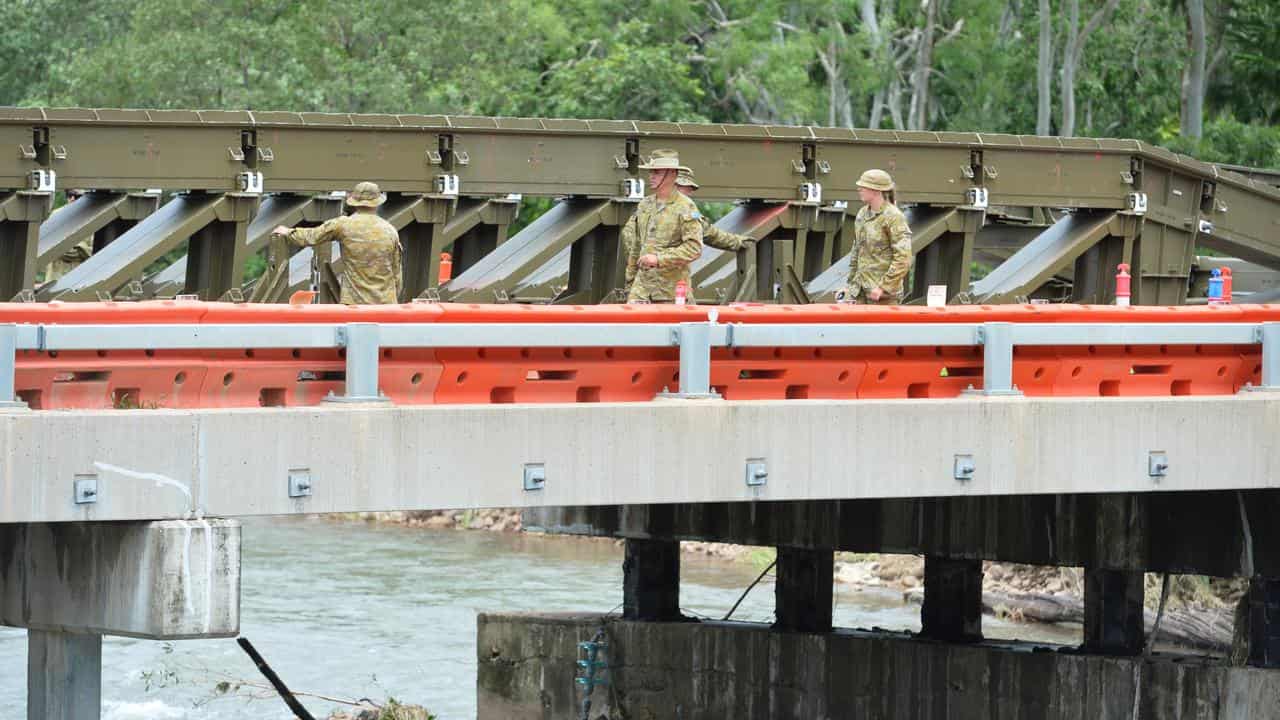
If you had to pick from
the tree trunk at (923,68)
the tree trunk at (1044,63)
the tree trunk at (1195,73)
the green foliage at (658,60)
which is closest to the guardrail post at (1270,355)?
the green foliage at (658,60)

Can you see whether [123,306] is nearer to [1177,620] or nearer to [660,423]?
[660,423]

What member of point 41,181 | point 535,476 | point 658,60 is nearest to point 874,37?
point 658,60

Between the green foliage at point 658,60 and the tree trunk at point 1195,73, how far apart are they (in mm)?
426

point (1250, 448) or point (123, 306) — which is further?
point (1250, 448)

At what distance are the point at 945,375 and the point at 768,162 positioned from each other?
22.2 feet

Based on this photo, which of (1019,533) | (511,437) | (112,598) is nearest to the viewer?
(112,598)

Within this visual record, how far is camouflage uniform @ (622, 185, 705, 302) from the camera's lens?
14.8m

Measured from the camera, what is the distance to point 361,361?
10.4 metres

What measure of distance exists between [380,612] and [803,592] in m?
10.7

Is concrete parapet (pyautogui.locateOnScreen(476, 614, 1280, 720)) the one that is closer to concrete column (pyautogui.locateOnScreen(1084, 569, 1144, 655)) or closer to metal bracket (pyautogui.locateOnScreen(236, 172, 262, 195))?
concrete column (pyautogui.locateOnScreen(1084, 569, 1144, 655))

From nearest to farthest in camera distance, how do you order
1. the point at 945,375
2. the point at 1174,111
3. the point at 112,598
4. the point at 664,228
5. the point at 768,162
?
1. the point at 112,598
2. the point at 945,375
3. the point at 664,228
4. the point at 768,162
5. the point at 1174,111

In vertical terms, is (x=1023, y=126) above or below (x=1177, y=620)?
above

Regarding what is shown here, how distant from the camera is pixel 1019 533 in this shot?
16.7 metres

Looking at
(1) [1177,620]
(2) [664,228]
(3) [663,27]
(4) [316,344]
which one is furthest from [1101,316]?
(3) [663,27]
